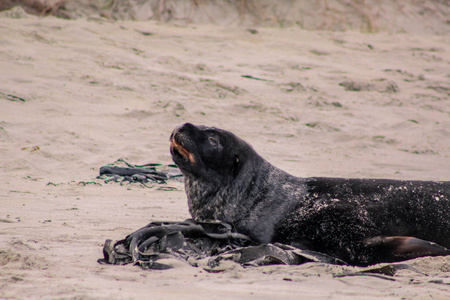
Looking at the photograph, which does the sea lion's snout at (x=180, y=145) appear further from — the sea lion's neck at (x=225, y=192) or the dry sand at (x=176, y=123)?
the dry sand at (x=176, y=123)

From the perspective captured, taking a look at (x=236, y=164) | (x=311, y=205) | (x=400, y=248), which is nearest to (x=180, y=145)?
(x=236, y=164)

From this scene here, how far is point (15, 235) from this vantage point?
129 inches

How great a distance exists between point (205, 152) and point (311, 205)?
855mm

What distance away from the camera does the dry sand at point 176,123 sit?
8.62ft

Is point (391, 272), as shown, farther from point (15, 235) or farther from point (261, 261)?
point (15, 235)

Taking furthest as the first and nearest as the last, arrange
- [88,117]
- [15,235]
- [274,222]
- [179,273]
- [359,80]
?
1. [359,80]
2. [88,117]
3. [274,222]
4. [15,235]
5. [179,273]

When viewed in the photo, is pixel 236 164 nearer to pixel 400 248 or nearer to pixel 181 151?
pixel 181 151

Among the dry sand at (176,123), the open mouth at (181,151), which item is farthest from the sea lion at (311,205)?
the dry sand at (176,123)

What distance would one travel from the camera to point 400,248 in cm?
333

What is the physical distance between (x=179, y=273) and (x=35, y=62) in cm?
684

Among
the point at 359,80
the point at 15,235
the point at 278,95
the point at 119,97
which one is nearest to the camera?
the point at 15,235

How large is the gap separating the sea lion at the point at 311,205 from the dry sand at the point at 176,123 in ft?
1.08

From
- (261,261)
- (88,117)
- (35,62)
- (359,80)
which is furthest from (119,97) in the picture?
(261,261)

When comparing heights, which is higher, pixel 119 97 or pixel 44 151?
pixel 119 97
